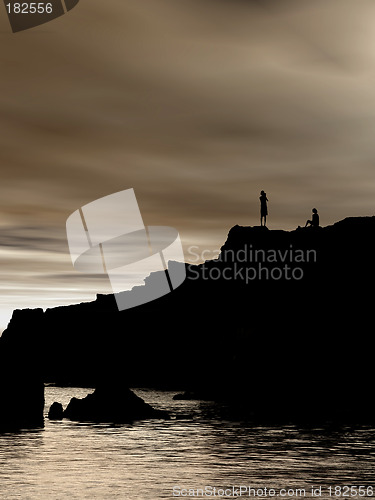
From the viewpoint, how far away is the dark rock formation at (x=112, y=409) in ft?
333

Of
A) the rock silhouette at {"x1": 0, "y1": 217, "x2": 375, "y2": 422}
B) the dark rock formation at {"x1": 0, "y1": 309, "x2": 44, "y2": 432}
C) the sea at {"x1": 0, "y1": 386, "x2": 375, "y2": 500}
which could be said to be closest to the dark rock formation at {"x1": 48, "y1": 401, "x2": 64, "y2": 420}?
the sea at {"x1": 0, "y1": 386, "x2": 375, "y2": 500}

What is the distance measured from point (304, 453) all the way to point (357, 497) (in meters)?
20.8

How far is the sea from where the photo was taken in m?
46.8

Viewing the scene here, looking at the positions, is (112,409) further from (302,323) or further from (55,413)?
(302,323)

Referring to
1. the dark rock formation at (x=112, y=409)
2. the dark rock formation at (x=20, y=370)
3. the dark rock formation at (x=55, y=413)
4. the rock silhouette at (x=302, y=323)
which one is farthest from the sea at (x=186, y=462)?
the rock silhouette at (x=302, y=323)

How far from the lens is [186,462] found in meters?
60.7

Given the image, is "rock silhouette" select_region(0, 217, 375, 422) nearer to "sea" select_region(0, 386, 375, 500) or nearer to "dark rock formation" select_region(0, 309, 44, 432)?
"sea" select_region(0, 386, 375, 500)

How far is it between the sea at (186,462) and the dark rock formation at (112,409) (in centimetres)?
897

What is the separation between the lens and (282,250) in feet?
525

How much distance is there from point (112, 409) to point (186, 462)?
4329cm

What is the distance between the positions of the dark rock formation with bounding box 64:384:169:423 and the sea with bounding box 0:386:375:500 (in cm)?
897

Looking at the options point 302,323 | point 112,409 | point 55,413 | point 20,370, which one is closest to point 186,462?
point 20,370

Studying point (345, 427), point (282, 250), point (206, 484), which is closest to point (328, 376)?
point (282, 250)

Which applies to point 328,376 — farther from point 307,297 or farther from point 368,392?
point 307,297
